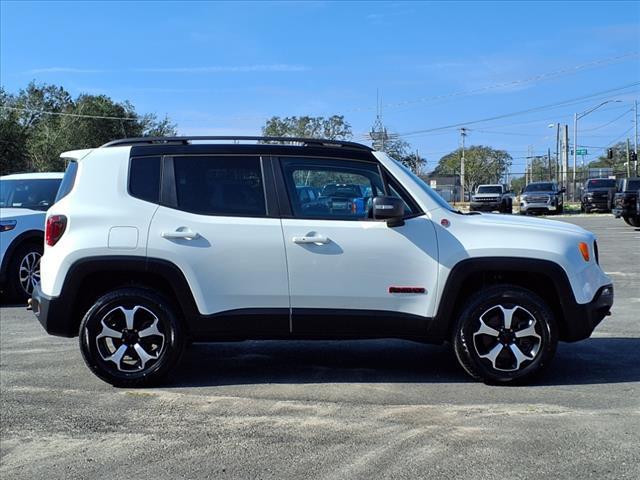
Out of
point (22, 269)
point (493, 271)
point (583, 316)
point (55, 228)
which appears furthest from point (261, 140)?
point (22, 269)

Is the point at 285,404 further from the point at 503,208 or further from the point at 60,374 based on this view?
the point at 503,208

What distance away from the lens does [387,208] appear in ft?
16.2

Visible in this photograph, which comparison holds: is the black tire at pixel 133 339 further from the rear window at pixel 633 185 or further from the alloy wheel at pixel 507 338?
the rear window at pixel 633 185

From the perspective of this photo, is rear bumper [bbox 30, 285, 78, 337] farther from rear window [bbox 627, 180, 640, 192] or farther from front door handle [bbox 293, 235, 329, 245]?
rear window [bbox 627, 180, 640, 192]

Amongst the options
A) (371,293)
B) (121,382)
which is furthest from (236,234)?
(121,382)

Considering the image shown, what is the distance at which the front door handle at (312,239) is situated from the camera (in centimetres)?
505

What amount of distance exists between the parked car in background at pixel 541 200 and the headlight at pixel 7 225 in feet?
103

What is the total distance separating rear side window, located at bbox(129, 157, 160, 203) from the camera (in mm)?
5250

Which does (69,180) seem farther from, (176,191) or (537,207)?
(537,207)

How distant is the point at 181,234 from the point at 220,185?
1.70ft

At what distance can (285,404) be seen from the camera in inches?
189

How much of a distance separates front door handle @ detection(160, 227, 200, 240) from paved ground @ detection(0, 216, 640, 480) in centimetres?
122

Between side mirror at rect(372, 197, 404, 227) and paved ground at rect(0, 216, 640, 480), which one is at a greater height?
side mirror at rect(372, 197, 404, 227)

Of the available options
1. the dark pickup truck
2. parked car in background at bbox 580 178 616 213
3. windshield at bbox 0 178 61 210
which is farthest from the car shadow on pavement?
parked car in background at bbox 580 178 616 213
